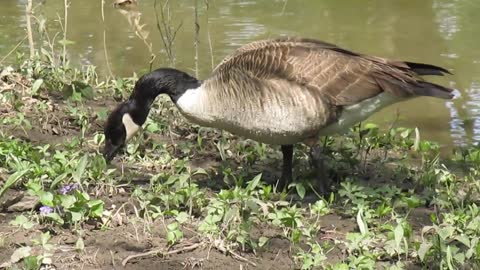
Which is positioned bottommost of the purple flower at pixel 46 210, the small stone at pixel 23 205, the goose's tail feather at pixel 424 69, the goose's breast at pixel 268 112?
the small stone at pixel 23 205

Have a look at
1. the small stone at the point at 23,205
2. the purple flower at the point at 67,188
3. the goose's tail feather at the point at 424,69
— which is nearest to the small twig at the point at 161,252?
the small stone at the point at 23,205

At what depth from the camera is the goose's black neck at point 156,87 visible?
16.5ft

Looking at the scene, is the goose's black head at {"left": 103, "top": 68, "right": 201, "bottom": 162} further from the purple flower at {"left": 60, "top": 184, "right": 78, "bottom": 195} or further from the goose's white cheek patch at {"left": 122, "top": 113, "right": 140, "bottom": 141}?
the purple flower at {"left": 60, "top": 184, "right": 78, "bottom": 195}

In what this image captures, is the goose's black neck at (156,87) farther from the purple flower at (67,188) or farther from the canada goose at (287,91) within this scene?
the purple flower at (67,188)

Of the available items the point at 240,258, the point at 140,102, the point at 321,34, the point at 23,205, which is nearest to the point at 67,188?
the point at 23,205

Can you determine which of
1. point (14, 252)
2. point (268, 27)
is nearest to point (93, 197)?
point (14, 252)

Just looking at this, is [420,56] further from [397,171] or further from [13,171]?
[13,171]

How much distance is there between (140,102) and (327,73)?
1.20 m

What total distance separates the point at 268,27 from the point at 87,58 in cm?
266

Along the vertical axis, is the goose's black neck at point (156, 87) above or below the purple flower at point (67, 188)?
above

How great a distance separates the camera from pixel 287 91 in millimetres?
4832

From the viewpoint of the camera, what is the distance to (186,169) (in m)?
5.35

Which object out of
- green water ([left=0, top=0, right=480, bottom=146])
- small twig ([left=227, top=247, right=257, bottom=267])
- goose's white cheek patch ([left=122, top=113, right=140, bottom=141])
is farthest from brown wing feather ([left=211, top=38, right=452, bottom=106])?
green water ([left=0, top=0, right=480, bottom=146])

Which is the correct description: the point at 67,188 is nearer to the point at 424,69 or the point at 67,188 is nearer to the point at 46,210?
the point at 46,210
